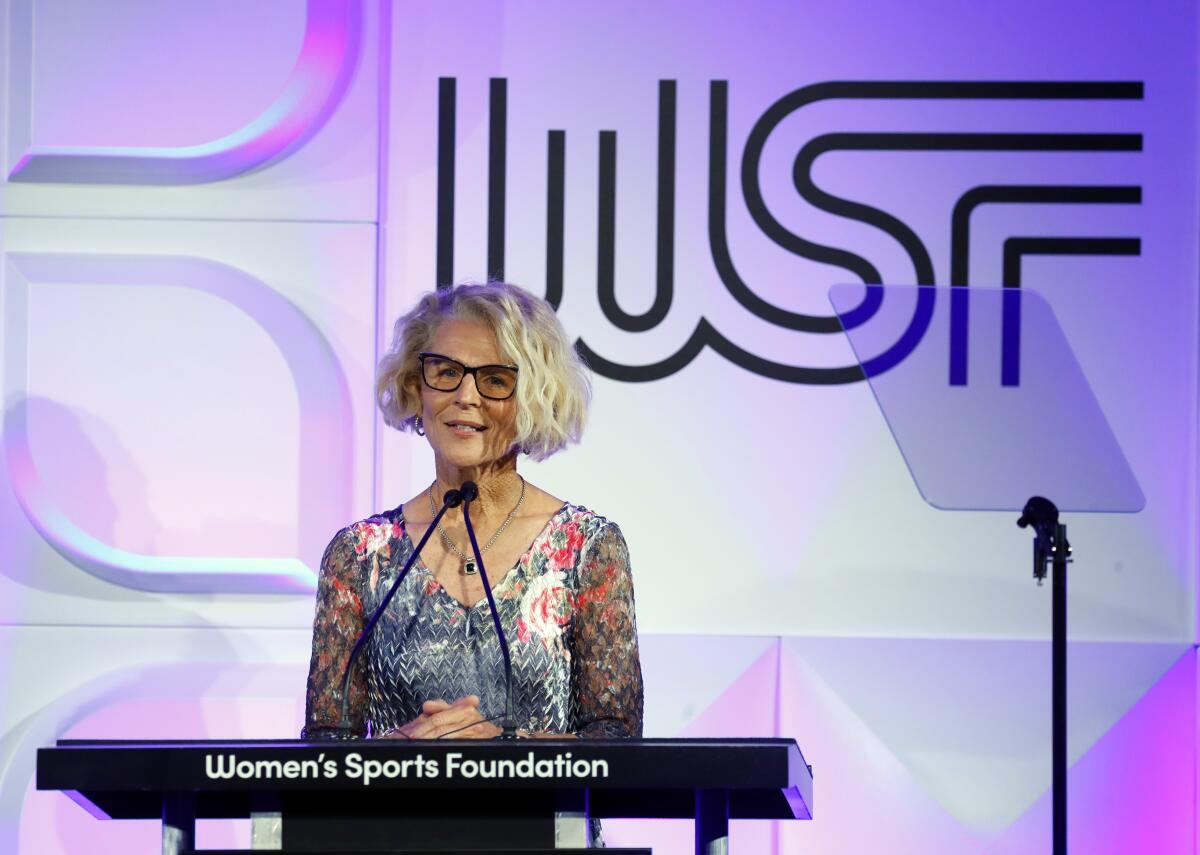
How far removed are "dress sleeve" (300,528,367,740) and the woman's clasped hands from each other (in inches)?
10.7

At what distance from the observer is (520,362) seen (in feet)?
7.74

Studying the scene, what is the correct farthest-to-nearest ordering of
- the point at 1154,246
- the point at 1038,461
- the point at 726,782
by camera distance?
the point at 1154,246
the point at 1038,461
the point at 726,782

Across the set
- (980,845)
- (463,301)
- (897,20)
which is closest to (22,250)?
(463,301)

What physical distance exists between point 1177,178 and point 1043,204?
315 mm

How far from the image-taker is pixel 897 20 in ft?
11.8

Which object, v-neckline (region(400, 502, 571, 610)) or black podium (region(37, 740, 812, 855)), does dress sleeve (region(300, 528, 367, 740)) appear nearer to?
v-neckline (region(400, 502, 571, 610))

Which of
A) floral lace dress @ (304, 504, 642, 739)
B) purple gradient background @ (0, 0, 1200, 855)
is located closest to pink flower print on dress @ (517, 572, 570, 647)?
floral lace dress @ (304, 504, 642, 739)

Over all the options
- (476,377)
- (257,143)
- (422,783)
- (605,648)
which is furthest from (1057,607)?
(257,143)

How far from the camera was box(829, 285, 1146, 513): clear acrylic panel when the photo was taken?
334 centimetres

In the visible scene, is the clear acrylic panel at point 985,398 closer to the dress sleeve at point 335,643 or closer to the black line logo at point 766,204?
the black line logo at point 766,204

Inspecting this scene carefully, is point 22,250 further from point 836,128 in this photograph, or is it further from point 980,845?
point 980,845

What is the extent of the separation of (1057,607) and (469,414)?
1.15 m

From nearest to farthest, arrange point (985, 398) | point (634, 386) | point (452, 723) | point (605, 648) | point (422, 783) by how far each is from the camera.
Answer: point (422, 783) → point (452, 723) → point (605, 648) → point (985, 398) → point (634, 386)

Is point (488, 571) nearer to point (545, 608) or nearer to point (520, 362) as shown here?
point (545, 608)
